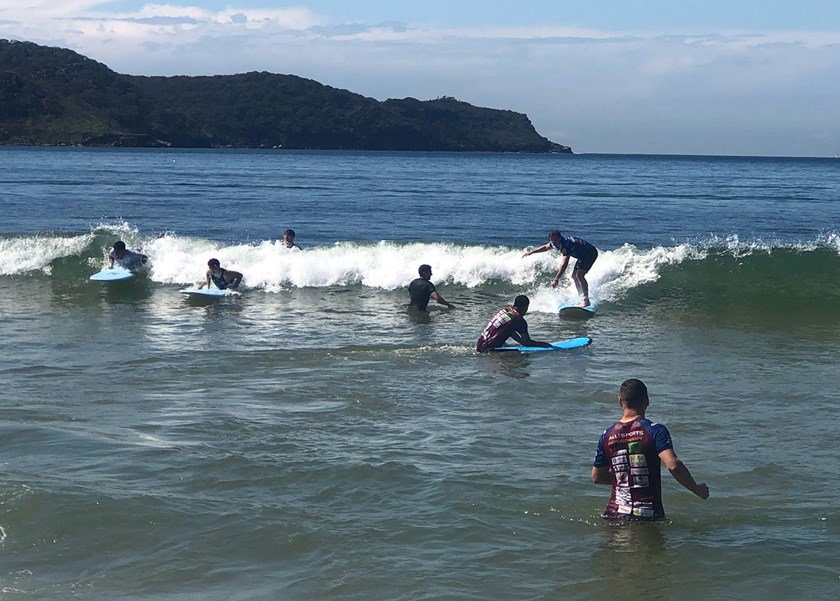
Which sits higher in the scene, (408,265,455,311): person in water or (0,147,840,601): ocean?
(408,265,455,311): person in water

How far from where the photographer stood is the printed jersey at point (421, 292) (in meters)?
17.8

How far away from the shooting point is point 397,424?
10414 mm

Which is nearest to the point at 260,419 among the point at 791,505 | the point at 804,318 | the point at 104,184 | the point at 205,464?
the point at 205,464

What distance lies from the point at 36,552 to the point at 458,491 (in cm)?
321

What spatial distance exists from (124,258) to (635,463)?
1667cm

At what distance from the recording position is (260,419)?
10.5 meters

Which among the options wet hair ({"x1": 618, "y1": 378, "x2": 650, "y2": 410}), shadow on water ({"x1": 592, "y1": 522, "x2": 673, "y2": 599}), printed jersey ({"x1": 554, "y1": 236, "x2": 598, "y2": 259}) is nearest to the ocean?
shadow on water ({"x1": 592, "y1": 522, "x2": 673, "y2": 599})

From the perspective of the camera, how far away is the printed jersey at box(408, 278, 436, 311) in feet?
58.5

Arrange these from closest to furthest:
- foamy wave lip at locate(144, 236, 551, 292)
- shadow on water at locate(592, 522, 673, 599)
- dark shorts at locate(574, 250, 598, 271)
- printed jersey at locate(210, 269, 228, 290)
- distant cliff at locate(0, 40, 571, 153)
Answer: shadow on water at locate(592, 522, 673, 599)
dark shorts at locate(574, 250, 598, 271)
printed jersey at locate(210, 269, 228, 290)
foamy wave lip at locate(144, 236, 551, 292)
distant cliff at locate(0, 40, 571, 153)

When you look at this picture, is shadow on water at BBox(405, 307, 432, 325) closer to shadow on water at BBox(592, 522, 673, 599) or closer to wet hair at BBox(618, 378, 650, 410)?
shadow on water at BBox(592, 522, 673, 599)

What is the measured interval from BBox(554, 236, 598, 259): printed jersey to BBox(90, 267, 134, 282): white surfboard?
918 centimetres

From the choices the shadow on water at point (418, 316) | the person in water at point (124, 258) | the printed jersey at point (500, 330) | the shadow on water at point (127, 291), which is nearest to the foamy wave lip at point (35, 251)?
the person in water at point (124, 258)

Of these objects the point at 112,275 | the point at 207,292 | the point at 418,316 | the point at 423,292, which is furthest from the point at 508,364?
the point at 112,275

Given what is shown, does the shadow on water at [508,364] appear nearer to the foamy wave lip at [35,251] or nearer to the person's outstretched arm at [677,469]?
the person's outstretched arm at [677,469]
